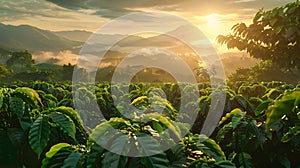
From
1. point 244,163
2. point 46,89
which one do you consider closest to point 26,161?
point 244,163

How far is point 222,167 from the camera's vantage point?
6.59 ft

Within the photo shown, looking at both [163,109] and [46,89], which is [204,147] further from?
[46,89]

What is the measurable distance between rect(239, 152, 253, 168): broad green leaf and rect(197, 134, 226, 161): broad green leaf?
48.4 inches

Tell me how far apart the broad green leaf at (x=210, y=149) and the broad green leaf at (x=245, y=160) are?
123 centimetres

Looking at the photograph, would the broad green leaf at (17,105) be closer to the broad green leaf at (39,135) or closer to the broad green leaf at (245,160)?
the broad green leaf at (39,135)

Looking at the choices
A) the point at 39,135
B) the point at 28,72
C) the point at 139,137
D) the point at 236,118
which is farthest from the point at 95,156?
the point at 28,72

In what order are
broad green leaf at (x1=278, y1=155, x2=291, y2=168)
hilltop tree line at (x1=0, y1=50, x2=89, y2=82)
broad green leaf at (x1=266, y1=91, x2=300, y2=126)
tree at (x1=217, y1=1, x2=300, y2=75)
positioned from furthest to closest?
hilltop tree line at (x1=0, y1=50, x2=89, y2=82)
tree at (x1=217, y1=1, x2=300, y2=75)
broad green leaf at (x1=278, y1=155, x2=291, y2=168)
broad green leaf at (x1=266, y1=91, x2=300, y2=126)

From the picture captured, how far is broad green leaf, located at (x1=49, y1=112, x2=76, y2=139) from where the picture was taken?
2.55 meters

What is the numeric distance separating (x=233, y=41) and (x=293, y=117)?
17030mm

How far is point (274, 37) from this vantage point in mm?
18328

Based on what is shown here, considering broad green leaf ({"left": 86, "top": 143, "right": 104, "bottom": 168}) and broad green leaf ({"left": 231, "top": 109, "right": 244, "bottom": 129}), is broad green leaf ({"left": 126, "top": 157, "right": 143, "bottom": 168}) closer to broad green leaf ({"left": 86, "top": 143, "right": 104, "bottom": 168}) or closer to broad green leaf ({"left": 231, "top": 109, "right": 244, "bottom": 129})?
broad green leaf ({"left": 86, "top": 143, "right": 104, "bottom": 168})

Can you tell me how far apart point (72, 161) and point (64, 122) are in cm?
61

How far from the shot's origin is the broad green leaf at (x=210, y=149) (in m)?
2.12

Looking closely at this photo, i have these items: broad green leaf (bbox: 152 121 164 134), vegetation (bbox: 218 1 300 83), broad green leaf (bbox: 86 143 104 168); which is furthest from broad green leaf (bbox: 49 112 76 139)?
vegetation (bbox: 218 1 300 83)
